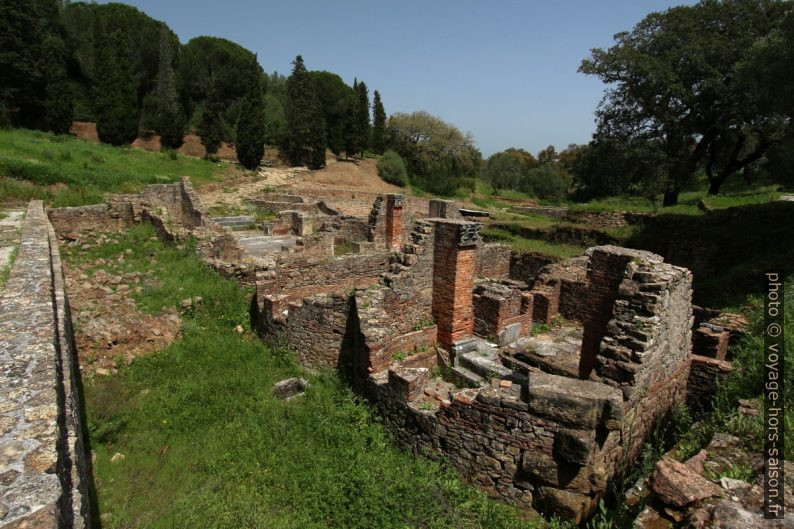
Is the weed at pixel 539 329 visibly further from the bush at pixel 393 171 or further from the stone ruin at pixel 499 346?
the bush at pixel 393 171

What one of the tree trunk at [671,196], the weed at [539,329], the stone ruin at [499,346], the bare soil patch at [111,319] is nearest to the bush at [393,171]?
the tree trunk at [671,196]

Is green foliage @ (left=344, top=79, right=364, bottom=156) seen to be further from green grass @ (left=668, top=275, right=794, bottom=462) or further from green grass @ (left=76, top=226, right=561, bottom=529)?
green grass @ (left=668, top=275, right=794, bottom=462)

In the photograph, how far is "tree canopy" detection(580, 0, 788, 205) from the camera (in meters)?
19.2

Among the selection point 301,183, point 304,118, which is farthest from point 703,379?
point 304,118

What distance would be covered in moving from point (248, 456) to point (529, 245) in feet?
46.6

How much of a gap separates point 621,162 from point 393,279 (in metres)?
19.2

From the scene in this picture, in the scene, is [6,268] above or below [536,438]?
above

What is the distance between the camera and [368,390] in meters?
7.00

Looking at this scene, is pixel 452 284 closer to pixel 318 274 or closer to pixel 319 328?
pixel 319 328

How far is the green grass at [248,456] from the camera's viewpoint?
4949mm

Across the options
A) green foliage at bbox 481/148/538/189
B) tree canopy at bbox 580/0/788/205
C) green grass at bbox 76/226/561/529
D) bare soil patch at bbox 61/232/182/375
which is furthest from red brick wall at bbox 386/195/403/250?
green foliage at bbox 481/148/538/189

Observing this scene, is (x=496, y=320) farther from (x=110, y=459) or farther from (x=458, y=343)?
(x=110, y=459)

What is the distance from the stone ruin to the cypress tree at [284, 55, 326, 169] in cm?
3102

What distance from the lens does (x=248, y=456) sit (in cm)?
588
